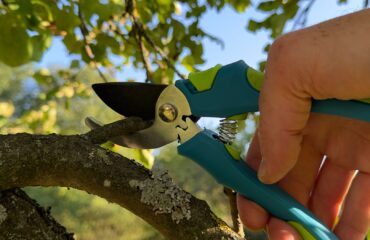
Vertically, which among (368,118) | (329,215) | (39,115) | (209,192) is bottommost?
(209,192)

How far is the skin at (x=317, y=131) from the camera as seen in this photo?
0.59 meters

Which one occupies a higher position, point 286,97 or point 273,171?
point 286,97

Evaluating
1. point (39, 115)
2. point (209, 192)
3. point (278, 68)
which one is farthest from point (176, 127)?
point (209, 192)

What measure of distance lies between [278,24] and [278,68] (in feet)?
3.63

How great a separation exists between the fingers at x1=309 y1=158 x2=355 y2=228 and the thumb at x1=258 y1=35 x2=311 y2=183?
0.60ft

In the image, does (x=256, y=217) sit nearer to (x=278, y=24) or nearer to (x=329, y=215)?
(x=329, y=215)

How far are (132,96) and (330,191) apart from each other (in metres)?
0.41

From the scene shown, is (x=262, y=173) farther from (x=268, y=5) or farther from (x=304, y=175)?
(x=268, y=5)

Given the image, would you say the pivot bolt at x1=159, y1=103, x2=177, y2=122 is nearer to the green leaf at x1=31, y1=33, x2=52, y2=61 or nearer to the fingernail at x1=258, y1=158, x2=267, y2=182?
the fingernail at x1=258, y1=158, x2=267, y2=182

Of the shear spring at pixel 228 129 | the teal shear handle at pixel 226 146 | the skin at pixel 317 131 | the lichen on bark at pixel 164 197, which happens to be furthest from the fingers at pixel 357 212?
the lichen on bark at pixel 164 197

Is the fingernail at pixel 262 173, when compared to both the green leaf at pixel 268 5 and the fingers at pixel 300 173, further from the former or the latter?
the green leaf at pixel 268 5

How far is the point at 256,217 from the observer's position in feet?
2.37

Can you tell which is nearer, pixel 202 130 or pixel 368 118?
pixel 368 118

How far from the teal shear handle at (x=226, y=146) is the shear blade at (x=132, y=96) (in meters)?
0.05
